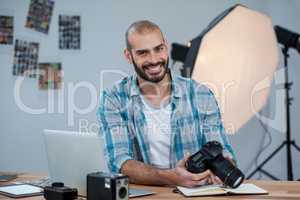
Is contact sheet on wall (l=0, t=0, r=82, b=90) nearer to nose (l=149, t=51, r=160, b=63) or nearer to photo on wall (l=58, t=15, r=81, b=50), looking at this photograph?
photo on wall (l=58, t=15, r=81, b=50)

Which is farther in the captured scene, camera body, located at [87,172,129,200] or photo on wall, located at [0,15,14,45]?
photo on wall, located at [0,15,14,45]

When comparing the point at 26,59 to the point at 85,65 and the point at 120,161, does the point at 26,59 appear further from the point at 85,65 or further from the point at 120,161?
the point at 120,161

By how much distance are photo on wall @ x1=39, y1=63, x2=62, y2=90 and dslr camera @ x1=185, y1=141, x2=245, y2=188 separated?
6.74 feet

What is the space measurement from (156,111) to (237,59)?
1.31 metres

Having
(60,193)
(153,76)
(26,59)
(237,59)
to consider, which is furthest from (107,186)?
(26,59)

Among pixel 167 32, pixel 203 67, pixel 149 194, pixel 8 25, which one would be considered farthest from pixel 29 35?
pixel 149 194

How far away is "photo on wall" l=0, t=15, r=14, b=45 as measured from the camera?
11.5 feet

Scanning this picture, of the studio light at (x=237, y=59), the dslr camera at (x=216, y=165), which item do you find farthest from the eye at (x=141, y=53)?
the studio light at (x=237, y=59)

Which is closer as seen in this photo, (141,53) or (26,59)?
(141,53)

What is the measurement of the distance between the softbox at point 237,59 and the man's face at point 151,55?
1142 millimetres

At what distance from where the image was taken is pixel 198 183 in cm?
167

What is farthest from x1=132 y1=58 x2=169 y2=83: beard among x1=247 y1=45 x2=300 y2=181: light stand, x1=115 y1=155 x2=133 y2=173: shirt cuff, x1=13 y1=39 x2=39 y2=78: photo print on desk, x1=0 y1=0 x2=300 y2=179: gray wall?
x1=13 y1=39 x2=39 y2=78: photo print on desk

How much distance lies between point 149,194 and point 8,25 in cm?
240

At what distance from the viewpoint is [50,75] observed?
11.5 ft
